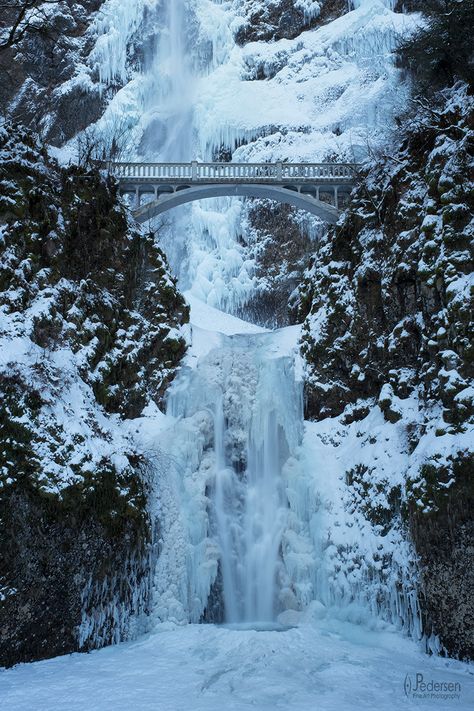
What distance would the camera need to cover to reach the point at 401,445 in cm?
1038

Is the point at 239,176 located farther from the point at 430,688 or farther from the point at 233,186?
the point at 430,688

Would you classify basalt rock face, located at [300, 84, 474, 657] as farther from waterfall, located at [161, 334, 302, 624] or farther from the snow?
the snow

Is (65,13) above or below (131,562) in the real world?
above

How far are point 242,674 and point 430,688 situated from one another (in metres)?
2.22

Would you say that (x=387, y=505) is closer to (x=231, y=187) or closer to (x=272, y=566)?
(x=272, y=566)

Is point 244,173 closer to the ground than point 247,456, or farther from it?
farther from it

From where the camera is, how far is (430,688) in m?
7.04

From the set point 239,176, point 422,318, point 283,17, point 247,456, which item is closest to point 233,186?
point 239,176

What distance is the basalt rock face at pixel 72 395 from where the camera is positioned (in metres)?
8.72

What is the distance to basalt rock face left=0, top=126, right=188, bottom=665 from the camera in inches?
343

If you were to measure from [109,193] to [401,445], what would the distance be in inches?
332

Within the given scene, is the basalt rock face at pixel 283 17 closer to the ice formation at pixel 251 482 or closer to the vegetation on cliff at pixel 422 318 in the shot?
the ice formation at pixel 251 482

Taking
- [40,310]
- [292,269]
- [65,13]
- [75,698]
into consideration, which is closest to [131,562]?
[75,698]

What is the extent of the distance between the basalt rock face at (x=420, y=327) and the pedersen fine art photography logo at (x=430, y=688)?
4.29 ft
